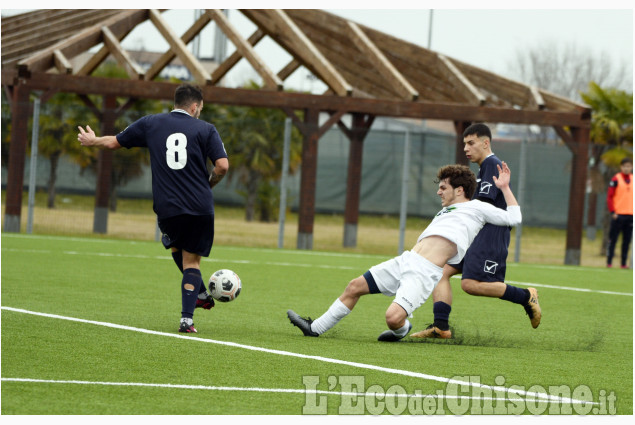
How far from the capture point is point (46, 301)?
8.87 m

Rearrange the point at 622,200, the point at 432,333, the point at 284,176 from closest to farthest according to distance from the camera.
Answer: the point at 432,333, the point at 622,200, the point at 284,176

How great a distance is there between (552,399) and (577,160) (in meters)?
16.2

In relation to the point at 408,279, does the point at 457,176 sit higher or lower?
higher

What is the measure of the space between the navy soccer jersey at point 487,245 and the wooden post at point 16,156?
1336 cm

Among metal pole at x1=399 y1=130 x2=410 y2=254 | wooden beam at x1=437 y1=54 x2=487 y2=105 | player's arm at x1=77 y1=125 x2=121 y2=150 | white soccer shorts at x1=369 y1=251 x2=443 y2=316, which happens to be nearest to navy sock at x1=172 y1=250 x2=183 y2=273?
player's arm at x1=77 y1=125 x2=121 y2=150

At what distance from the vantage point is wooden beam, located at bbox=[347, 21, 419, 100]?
20.2m

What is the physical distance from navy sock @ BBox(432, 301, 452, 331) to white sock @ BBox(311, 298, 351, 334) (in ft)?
3.07

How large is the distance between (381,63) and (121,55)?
17.5 ft

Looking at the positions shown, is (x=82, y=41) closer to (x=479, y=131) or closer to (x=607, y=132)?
(x=607, y=132)

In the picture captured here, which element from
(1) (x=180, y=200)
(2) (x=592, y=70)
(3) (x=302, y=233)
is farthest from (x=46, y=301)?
(2) (x=592, y=70)

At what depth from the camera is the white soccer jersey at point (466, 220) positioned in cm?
732

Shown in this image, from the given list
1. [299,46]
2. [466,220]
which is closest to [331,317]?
[466,220]

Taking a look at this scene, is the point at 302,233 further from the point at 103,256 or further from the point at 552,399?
the point at 552,399

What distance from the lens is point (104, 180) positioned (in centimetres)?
2072
